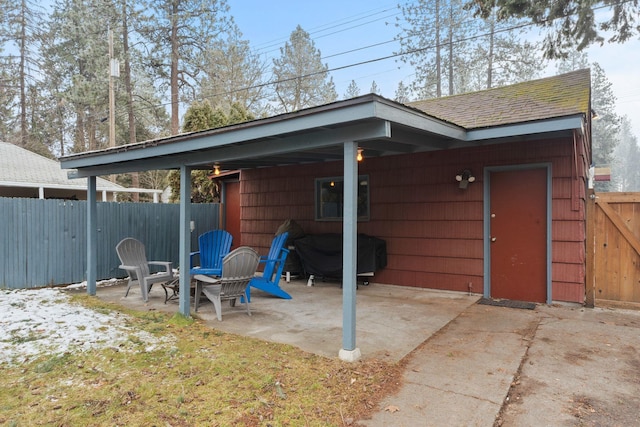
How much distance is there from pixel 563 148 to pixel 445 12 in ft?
48.3

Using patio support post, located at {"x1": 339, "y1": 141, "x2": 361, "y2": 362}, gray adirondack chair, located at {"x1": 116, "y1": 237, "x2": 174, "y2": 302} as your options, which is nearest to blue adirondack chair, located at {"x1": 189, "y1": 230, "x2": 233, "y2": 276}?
gray adirondack chair, located at {"x1": 116, "y1": 237, "x2": 174, "y2": 302}

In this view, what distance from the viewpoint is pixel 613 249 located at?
15.9 feet

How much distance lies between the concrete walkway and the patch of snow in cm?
75

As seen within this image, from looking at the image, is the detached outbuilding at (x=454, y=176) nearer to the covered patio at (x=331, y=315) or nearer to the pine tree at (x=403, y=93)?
the covered patio at (x=331, y=315)

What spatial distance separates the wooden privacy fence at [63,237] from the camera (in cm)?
610

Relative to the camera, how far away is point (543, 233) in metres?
5.07

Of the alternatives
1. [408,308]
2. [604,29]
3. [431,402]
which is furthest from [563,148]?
[604,29]

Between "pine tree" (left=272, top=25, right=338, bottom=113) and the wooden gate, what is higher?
"pine tree" (left=272, top=25, right=338, bottom=113)

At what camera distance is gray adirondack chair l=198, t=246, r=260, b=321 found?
4359 millimetres

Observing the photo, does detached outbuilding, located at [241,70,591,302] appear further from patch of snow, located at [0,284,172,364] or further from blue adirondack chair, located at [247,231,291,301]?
patch of snow, located at [0,284,172,364]

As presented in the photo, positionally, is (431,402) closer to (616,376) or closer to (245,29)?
(616,376)

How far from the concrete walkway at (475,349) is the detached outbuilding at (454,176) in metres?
0.52

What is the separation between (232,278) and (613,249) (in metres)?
4.74

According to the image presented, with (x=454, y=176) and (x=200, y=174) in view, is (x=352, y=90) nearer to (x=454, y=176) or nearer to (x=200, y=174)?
(x=200, y=174)
